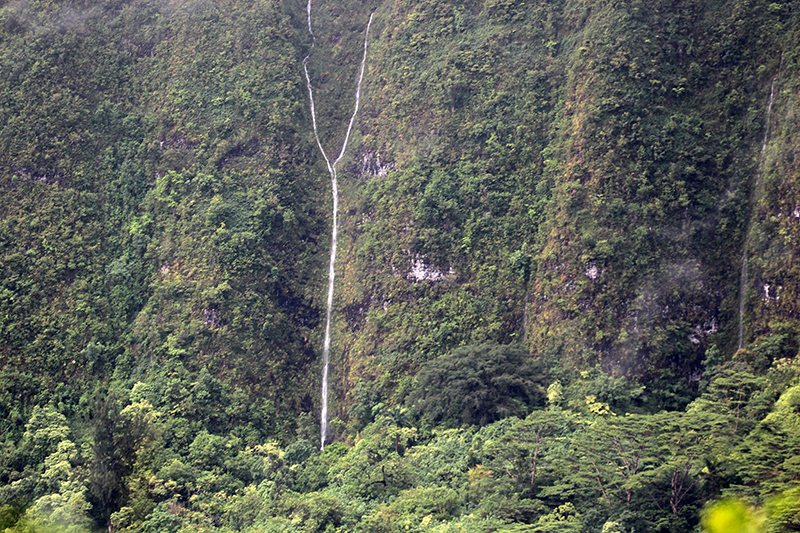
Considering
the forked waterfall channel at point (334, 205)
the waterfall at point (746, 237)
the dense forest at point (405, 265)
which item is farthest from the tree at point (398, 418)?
the waterfall at point (746, 237)

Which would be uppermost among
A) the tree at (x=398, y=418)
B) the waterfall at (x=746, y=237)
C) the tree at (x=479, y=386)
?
the waterfall at (x=746, y=237)

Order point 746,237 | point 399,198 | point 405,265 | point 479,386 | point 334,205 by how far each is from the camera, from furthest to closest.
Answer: point 334,205 < point 399,198 < point 405,265 < point 746,237 < point 479,386

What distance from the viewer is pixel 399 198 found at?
36312mm

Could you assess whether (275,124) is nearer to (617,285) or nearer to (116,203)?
(116,203)

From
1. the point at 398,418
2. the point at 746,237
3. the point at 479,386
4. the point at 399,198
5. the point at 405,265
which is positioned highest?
the point at 399,198

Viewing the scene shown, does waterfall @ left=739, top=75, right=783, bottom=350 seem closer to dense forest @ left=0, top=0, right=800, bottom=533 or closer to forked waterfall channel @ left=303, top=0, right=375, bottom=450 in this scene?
dense forest @ left=0, top=0, right=800, bottom=533

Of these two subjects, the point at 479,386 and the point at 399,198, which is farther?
the point at 399,198

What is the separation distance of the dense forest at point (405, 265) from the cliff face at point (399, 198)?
15cm

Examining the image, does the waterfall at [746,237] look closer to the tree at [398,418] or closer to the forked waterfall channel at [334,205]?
the tree at [398,418]

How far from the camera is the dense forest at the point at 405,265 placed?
74.4 ft

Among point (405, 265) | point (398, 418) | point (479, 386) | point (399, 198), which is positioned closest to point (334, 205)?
point (399, 198)

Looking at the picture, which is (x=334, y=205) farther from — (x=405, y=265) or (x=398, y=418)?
(x=398, y=418)

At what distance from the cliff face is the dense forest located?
0.48 feet

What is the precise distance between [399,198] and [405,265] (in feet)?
12.3
